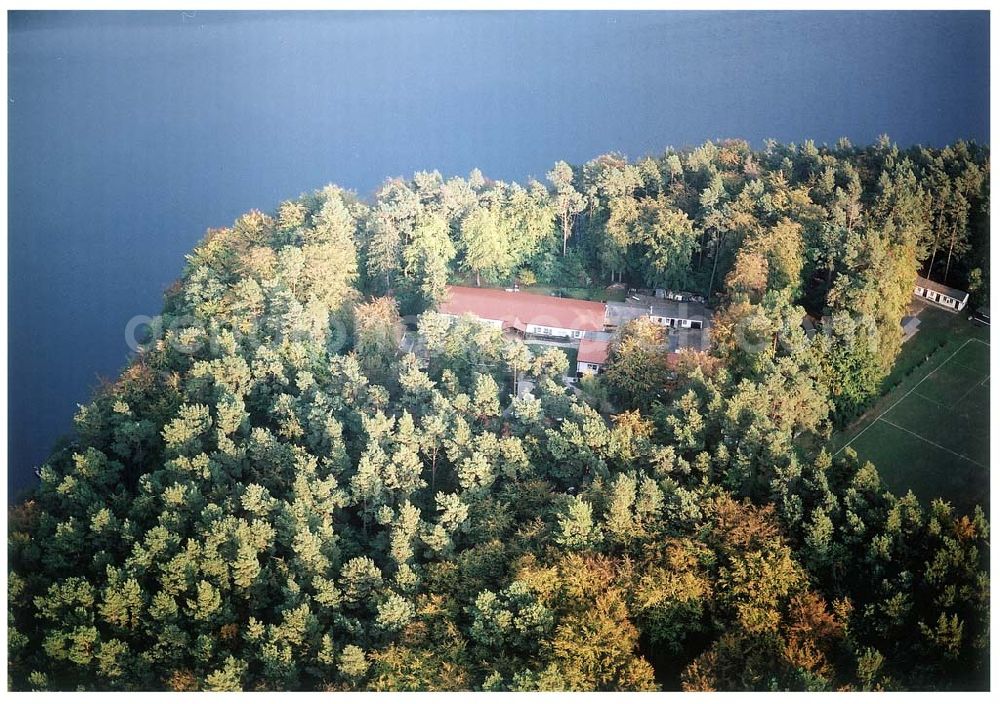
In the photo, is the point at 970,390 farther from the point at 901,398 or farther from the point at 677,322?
the point at 677,322

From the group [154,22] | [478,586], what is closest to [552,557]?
[478,586]

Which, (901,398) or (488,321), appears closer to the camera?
(901,398)

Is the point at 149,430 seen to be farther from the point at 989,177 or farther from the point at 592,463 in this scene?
the point at 989,177

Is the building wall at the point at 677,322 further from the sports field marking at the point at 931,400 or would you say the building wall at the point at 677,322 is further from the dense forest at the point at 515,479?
the sports field marking at the point at 931,400

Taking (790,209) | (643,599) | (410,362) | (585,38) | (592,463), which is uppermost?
(585,38)

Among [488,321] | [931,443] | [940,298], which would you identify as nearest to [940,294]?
[940,298]

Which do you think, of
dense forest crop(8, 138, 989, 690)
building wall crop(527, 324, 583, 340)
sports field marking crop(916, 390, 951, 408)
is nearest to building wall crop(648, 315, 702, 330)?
dense forest crop(8, 138, 989, 690)
